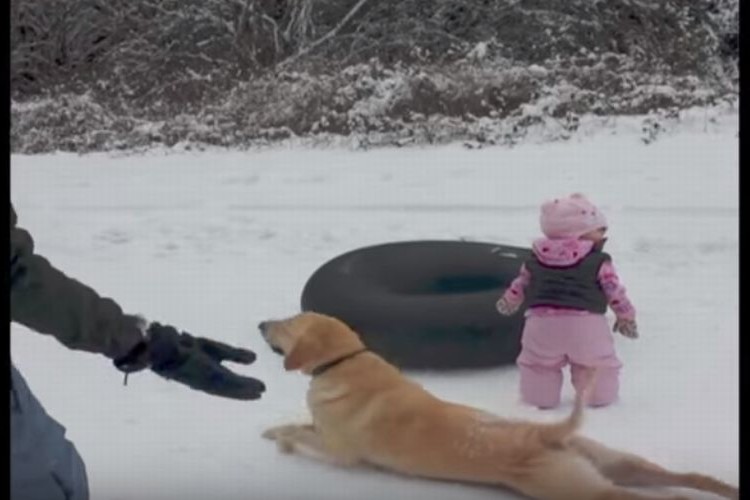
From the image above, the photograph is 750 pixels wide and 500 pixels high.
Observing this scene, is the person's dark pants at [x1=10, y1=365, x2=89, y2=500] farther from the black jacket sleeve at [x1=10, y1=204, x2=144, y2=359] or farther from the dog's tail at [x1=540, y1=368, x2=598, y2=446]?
the dog's tail at [x1=540, y1=368, x2=598, y2=446]

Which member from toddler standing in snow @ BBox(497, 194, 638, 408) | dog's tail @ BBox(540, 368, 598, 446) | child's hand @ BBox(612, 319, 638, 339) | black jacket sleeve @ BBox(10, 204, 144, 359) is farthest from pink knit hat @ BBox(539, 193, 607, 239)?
black jacket sleeve @ BBox(10, 204, 144, 359)

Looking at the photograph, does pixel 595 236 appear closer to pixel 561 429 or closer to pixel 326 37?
Answer: pixel 561 429

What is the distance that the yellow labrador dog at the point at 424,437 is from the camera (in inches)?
49.8

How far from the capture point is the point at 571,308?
1.43 metres

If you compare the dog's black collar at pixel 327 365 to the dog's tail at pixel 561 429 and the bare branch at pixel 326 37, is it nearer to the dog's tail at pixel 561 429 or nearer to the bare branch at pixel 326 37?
the dog's tail at pixel 561 429

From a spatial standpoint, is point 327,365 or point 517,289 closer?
point 327,365

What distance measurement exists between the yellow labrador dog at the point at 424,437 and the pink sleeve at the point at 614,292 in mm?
134

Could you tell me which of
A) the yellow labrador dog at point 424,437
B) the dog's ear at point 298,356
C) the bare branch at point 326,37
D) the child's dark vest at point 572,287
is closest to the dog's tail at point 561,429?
the yellow labrador dog at point 424,437

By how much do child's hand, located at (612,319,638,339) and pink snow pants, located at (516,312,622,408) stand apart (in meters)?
0.01

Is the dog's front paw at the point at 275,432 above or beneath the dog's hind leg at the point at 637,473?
above

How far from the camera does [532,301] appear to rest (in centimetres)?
145

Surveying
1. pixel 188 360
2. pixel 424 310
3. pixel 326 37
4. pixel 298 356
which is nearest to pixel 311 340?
pixel 298 356

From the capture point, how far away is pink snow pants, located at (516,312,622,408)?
1.41 m

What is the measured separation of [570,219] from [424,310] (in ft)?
0.66
